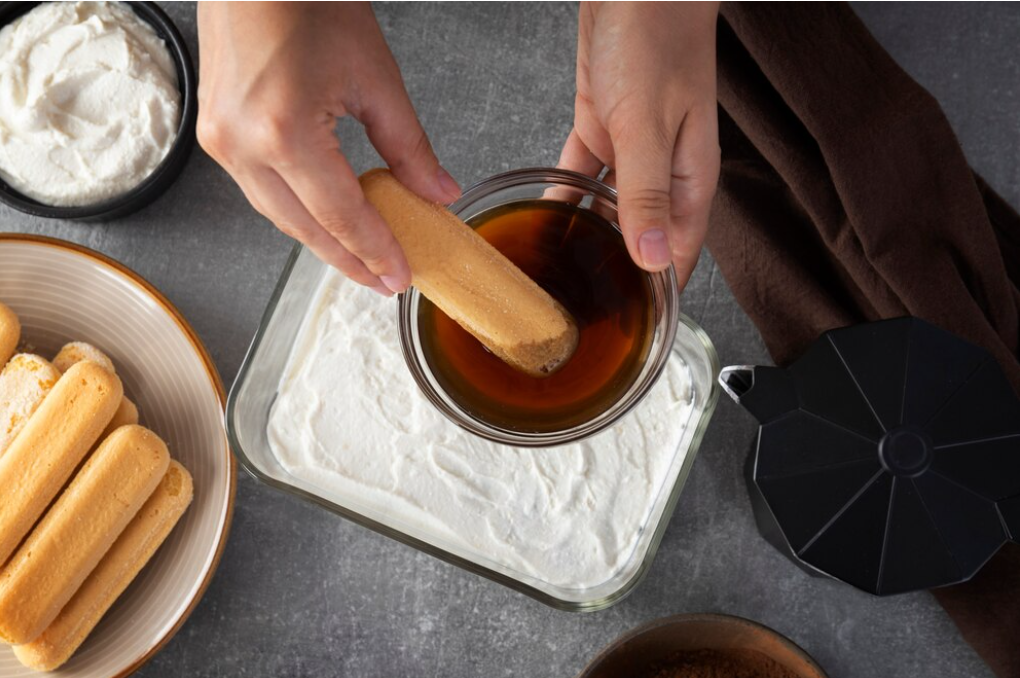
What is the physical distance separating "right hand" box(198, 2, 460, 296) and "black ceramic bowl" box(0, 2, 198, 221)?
403 millimetres

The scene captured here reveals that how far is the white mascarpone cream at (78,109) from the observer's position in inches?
40.1

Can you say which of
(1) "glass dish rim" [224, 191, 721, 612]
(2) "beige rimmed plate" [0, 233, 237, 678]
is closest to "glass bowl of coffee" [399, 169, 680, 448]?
(1) "glass dish rim" [224, 191, 721, 612]

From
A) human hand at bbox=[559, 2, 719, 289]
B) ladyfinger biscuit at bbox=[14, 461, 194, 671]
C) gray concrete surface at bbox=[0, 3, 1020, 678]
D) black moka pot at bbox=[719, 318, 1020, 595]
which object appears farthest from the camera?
gray concrete surface at bbox=[0, 3, 1020, 678]

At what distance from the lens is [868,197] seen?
3.12 ft

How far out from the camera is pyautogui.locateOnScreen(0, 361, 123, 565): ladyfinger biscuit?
913 millimetres

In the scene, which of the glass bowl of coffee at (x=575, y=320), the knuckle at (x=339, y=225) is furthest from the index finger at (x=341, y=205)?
the glass bowl of coffee at (x=575, y=320)

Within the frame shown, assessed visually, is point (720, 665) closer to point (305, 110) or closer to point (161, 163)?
point (305, 110)

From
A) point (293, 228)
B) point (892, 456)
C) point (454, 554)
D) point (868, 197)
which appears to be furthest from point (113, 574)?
point (868, 197)

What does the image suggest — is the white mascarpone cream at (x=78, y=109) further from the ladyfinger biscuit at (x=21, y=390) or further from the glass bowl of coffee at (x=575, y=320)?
the glass bowl of coffee at (x=575, y=320)

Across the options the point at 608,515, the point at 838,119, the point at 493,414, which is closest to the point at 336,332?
the point at 493,414

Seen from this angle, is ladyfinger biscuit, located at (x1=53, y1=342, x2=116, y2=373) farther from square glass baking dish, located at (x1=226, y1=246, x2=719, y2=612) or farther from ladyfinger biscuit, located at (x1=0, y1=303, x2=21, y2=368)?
square glass baking dish, located at (x1=226, y1=246, x2=719, y2=612)

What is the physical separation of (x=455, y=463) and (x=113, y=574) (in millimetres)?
392

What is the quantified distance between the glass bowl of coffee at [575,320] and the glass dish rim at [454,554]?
0.10 metres

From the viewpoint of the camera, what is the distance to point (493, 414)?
798mm
